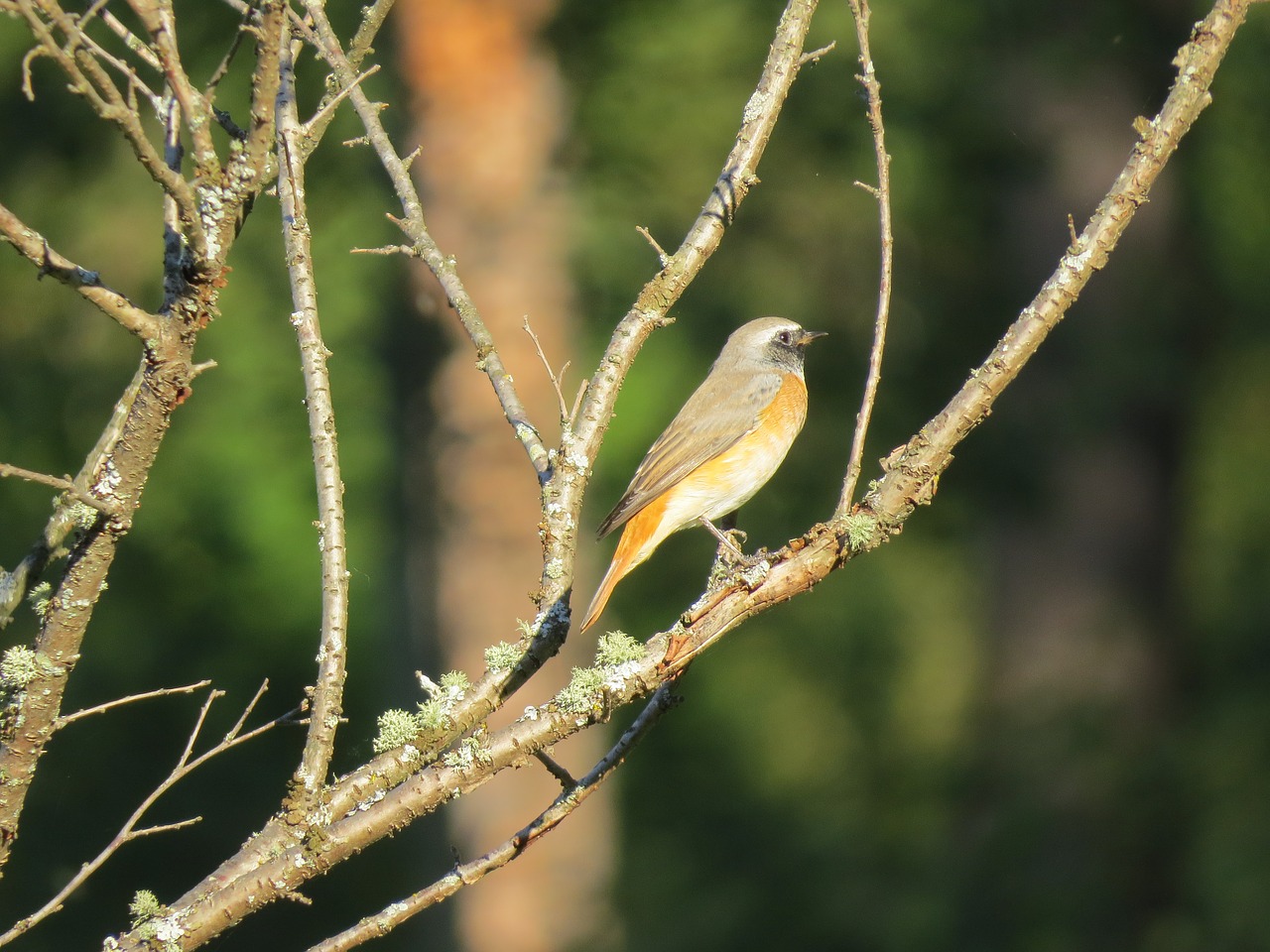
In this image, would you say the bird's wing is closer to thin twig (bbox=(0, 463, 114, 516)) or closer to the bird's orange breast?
the bird's orange breast

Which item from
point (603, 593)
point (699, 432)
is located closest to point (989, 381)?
point (603, 593)

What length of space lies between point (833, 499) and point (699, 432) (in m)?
2.96

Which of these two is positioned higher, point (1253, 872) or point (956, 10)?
point (956, 10)

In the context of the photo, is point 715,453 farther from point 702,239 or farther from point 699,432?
point 702,239

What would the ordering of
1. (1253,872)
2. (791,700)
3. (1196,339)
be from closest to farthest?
(1253,872)
(1196,339)
(791,700)

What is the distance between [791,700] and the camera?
10500 millimetres

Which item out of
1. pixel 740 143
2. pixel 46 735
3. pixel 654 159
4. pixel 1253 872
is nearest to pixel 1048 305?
pixel 740 143

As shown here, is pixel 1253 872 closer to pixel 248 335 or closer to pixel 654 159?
pixel 654 159

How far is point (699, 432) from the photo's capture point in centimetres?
573

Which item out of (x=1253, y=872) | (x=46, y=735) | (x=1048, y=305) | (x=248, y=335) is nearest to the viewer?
(x=46, y=735)

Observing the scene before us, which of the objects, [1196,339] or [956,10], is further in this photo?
[956,10]

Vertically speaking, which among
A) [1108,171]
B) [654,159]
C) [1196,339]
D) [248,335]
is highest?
[248,335]

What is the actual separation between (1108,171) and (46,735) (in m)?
6.55

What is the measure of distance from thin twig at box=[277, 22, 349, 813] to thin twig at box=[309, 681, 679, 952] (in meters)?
0.25
